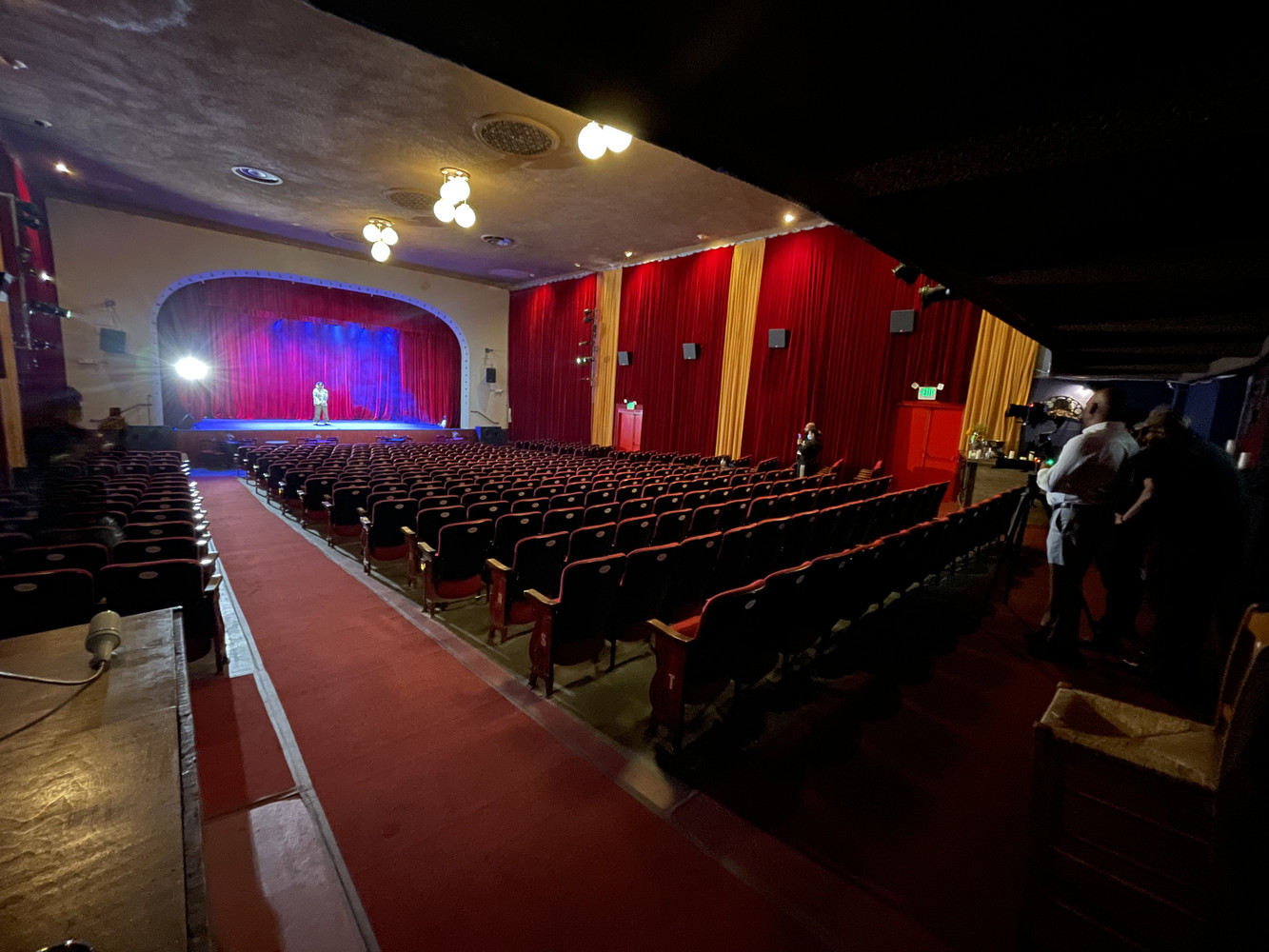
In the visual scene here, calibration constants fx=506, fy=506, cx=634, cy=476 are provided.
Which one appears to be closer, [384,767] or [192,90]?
[384,767]

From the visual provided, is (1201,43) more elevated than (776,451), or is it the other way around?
(1201,43)

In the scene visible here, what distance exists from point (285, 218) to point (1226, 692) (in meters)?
17.0

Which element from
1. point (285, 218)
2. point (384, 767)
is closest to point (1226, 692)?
point (384, 767)

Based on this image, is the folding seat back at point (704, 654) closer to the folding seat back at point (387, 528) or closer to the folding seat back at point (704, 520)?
the folding seat back at point (704, 520)

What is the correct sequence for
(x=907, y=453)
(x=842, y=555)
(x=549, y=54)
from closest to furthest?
1. (x=549, y=54)
2. (x=842, y=555)
3. (x=907, y=453)

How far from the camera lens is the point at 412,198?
1066 cm

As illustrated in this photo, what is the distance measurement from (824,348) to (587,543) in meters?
9.37

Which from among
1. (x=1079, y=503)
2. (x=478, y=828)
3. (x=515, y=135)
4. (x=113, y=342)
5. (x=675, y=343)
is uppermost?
(x=515, y=135)

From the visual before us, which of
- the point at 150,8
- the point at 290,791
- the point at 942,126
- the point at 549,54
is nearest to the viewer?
the point at 549,54

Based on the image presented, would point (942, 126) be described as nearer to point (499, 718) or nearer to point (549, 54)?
point (549, 54)

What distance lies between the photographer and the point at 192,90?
691 centimetres

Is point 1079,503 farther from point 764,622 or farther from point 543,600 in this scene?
point 543,600

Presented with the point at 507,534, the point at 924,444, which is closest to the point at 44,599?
the point at 507,534

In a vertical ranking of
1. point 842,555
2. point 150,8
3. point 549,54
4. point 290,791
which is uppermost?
point 150,8
